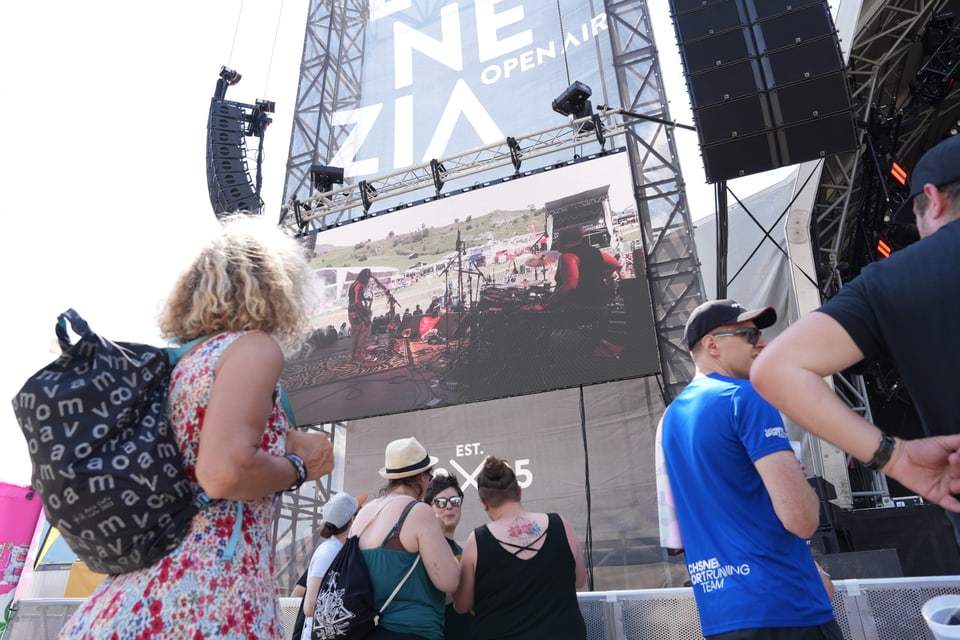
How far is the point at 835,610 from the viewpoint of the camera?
228 centimetres

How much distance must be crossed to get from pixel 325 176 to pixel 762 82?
18.6 feet

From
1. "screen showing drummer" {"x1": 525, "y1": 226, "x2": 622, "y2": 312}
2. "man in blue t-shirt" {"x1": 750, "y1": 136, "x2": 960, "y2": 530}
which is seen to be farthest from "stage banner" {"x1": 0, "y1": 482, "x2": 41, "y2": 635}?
"man in blue t-shirt" {"x1": 750, "y1": 136, "x2": 960, "y2": 530}

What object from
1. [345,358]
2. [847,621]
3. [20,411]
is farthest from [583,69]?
[20,411]

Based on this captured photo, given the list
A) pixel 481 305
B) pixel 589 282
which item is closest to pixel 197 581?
pixel 589 282

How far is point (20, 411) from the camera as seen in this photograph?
1.04 metres

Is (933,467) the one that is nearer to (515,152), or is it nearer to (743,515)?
(743,515)

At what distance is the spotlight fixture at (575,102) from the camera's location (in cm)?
723

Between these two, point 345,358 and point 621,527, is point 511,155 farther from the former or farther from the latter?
point 621,527

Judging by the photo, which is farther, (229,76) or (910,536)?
(229,76)

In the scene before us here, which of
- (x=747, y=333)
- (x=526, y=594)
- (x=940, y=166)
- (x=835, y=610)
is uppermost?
(x=940, y=166)

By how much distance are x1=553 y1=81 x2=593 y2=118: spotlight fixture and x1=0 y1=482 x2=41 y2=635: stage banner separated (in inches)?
249

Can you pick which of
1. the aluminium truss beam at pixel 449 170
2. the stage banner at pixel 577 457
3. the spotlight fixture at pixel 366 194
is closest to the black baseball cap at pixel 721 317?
the stage banner at pixel 577 457

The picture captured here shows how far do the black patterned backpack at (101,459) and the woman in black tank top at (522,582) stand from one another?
61.5 inches

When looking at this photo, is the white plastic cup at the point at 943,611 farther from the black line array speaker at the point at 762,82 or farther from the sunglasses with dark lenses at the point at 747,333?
the black line array speaker at the point at 762,82
